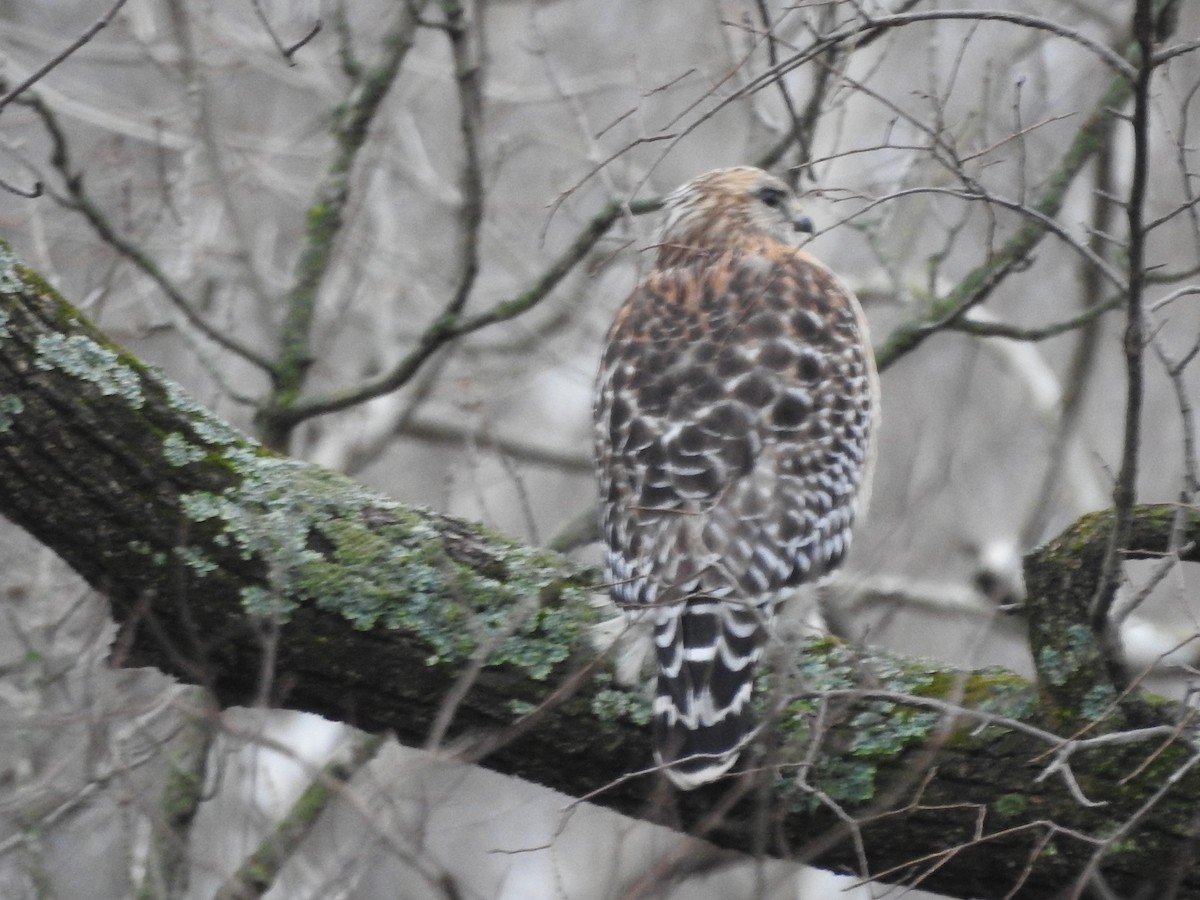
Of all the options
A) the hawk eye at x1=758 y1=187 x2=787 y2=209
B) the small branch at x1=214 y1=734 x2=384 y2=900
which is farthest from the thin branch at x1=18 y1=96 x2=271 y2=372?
the hawk eye at x1=758 y1=187 x2=787 y2=209

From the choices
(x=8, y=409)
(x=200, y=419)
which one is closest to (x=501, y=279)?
(x=200, y=419)

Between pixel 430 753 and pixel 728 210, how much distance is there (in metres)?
2.88

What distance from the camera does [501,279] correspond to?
40.5 feet

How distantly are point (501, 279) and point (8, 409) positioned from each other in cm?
908

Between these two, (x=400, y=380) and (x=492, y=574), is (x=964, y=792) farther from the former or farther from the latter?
(x=400, y=380)

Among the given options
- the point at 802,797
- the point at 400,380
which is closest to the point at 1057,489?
the point at 400,380

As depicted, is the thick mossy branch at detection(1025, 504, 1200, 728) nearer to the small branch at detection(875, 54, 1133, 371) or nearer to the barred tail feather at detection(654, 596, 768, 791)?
the barred tail feather at detection(654, 596, 768, 791)

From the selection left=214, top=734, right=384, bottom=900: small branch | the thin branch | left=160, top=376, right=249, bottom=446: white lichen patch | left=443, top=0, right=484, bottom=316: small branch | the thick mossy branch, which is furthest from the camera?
left=443, top=0, right=484, bottom=316: small branch

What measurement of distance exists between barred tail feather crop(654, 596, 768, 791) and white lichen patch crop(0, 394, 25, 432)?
5.12ft

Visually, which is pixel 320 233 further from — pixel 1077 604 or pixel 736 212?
pixel 1077 604

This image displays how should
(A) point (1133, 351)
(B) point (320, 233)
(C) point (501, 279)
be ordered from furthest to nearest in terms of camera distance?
(C) point (501, 279), (B) point (320, 233), (A) point (1133, 351)

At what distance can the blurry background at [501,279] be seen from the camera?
4.60 meters

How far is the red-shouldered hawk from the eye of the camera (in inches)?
152

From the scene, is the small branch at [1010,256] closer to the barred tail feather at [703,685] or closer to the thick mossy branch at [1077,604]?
the thick mossy branch at [1077,604]
